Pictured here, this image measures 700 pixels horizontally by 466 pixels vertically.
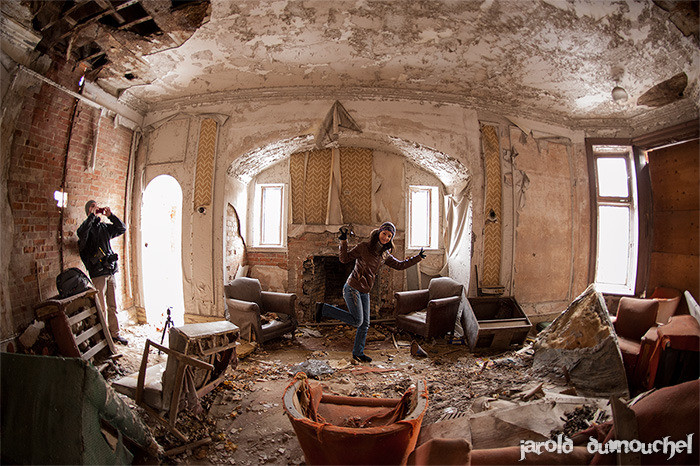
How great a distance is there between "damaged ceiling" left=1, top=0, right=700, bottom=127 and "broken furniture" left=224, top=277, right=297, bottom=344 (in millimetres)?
3476

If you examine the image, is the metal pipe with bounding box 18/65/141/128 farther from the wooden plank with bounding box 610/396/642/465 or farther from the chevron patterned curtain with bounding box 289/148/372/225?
the wooden plank with bounding box 610/396/642/465

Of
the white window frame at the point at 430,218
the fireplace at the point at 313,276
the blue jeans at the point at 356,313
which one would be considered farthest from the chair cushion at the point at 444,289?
the blue jeans at the point at 356,313

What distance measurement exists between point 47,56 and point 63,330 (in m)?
A: 3.54

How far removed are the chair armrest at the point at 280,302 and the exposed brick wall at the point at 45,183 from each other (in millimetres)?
2882

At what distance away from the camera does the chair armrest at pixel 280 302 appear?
201 inches

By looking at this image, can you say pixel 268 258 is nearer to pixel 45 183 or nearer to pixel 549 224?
pixel 45 183

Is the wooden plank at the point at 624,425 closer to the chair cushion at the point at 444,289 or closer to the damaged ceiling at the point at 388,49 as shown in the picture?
the chair cushion at the point at 444,289

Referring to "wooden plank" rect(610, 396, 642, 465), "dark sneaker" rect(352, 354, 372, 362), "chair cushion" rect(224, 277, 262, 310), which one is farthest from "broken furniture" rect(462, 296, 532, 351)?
"chair cushion" rect(224, 277, 262, 310)

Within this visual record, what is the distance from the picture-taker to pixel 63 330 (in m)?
3.43

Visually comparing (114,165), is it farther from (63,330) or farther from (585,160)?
(585,160)

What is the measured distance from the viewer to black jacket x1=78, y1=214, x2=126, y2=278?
4492 mm

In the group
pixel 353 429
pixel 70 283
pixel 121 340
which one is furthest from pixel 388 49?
pixel 121 340

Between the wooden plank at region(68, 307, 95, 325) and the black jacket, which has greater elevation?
the black jacket

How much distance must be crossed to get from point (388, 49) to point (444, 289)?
12.9 ft
